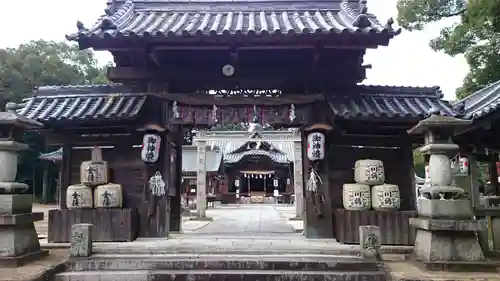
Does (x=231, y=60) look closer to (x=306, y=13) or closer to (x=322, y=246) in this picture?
→ (x=306, y=13)

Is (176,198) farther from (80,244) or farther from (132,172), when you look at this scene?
(80,244)

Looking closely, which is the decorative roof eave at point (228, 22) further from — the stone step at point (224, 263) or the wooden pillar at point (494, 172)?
the wooden pillar at point (494, 172)

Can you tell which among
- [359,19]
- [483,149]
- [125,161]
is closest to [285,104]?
[359,19]

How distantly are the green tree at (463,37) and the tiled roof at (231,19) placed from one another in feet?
25.6

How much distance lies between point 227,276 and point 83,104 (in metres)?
5.34

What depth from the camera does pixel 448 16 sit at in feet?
58.3

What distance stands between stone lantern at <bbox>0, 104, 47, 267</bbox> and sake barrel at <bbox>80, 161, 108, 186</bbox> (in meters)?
1.34

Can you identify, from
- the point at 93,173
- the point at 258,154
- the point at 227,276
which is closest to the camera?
the point at 227,276

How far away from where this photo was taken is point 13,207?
7.43 meters

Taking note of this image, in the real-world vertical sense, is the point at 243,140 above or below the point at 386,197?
above

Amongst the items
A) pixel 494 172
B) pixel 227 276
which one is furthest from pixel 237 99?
pixel 494 172

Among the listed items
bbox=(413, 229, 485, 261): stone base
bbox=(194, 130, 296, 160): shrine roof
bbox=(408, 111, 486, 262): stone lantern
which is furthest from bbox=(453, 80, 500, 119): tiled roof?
bbox=(194, 130, 296, 160): shrine roof

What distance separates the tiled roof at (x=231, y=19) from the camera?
846 centimetres

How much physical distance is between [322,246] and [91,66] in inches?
2094
